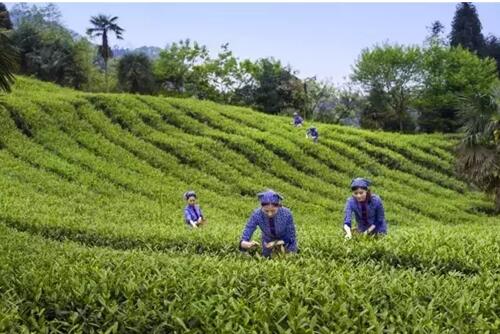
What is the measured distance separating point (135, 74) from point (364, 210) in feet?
175

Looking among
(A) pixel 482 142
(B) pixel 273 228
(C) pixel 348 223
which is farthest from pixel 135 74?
(B) pixel 273 228

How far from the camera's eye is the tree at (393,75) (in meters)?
69.7

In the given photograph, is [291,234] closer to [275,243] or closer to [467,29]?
[275,243]

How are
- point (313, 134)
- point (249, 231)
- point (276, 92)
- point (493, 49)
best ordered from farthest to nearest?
point (493, 49), point (276, 92), point (313, 134), point (249, 231)

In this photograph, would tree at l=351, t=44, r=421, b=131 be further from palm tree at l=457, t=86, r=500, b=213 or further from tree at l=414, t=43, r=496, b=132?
palm tree at l=457, t=86, r=500, b=213

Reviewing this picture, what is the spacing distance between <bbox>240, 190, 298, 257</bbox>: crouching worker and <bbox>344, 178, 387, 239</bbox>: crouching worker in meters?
1.31

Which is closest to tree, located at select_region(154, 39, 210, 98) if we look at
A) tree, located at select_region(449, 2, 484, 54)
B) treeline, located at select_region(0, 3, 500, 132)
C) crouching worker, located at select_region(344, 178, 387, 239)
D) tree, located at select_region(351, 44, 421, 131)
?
treeline, located at select_region(0, 3, 500, 132)

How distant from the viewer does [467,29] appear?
8800 centimetres

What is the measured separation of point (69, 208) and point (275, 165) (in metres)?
16.3

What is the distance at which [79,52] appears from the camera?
61750 millimetres

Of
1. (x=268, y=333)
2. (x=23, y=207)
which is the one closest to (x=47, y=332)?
(x=268, y=333)

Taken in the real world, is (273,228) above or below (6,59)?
below

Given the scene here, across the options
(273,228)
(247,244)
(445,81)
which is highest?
(445,81)

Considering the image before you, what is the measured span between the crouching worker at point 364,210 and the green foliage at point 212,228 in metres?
0.56
